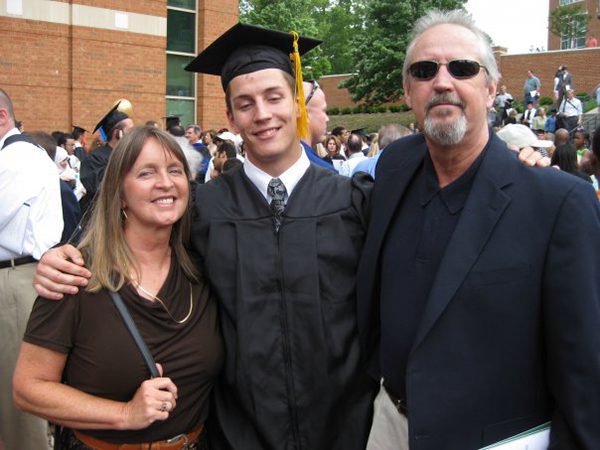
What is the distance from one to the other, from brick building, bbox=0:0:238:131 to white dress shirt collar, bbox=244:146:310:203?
1250 cm

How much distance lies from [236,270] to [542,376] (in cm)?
121

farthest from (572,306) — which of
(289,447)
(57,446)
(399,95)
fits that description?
(399,95)

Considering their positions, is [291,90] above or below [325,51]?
below

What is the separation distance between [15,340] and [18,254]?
58 centimetres

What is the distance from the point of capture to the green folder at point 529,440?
194cm

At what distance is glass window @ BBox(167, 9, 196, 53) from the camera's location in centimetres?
1570

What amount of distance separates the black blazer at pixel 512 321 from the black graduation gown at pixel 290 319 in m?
0.44

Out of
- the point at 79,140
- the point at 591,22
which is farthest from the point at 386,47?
the point at 591,22

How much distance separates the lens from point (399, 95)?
31.1 metres

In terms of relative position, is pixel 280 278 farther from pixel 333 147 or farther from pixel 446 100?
pixel 333 147

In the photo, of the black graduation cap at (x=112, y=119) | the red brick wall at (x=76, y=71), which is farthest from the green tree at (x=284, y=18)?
the black graduation cap at (x=112, y=119)

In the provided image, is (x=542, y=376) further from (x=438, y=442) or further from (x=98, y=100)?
(x=98, y=100)

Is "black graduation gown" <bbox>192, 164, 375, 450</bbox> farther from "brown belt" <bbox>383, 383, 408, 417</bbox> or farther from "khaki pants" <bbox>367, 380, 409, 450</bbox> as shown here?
"brown belt" <bbox>383, 383, 408, 417</bbox>

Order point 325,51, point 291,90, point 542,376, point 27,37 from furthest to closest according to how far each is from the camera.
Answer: point 325,51 → point 27,37 → point 291,90 → point 542,376
